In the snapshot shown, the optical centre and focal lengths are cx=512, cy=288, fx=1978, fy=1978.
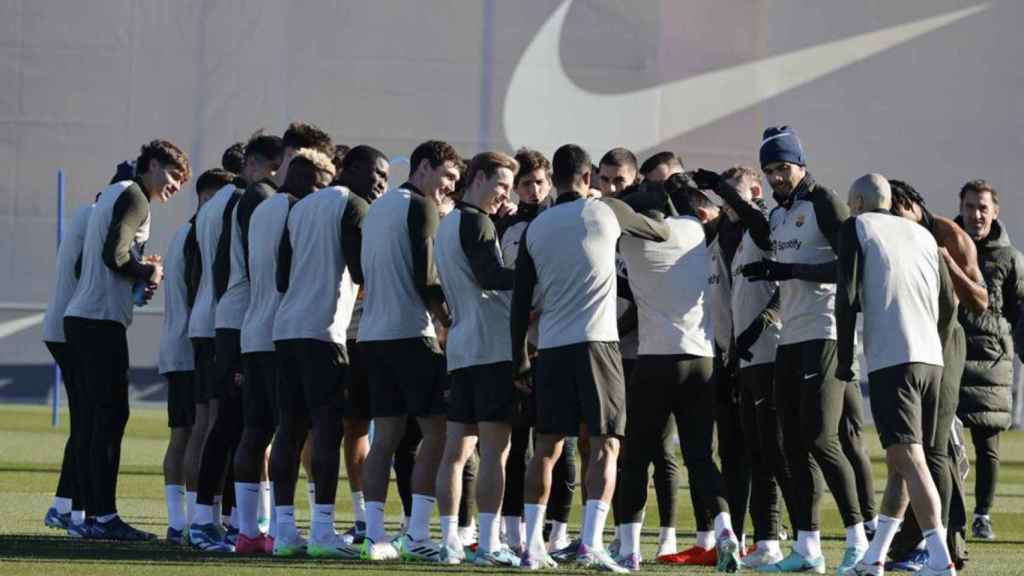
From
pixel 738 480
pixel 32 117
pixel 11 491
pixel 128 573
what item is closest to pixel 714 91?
pixel 32 117

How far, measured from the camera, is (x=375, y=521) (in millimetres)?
9148

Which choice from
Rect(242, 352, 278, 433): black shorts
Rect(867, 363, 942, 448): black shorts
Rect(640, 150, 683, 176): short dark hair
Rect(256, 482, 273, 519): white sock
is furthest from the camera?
Rect(256, 482, 273, 519): white sock

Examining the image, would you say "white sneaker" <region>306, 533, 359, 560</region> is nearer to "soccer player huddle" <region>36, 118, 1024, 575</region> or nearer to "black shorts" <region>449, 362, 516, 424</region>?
"soccer player huddle" <region>36, 118, 1024, 575</region>

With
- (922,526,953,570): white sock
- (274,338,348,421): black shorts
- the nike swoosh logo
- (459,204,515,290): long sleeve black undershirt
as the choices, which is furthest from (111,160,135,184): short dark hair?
the nike swoosh logo

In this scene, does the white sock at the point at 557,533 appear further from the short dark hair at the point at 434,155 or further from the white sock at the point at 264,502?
the short dark hair at the point at 434,155

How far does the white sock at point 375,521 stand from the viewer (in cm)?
913

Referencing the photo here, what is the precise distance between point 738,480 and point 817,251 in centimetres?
149

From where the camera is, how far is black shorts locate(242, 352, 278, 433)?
375 inches

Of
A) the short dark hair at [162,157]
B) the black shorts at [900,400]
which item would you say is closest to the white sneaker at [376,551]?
the black shorts at [900,400]

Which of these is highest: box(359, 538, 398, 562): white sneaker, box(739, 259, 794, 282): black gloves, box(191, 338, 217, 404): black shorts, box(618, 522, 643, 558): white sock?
box(739, 259, 794, 282): black gloves

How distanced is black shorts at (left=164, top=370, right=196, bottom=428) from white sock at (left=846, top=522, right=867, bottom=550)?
3678mm

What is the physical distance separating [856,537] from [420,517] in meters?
2.00

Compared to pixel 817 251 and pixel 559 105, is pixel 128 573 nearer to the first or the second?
pixel 817 251

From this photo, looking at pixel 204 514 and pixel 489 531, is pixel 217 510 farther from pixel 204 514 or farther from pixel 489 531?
pixel 489 531
